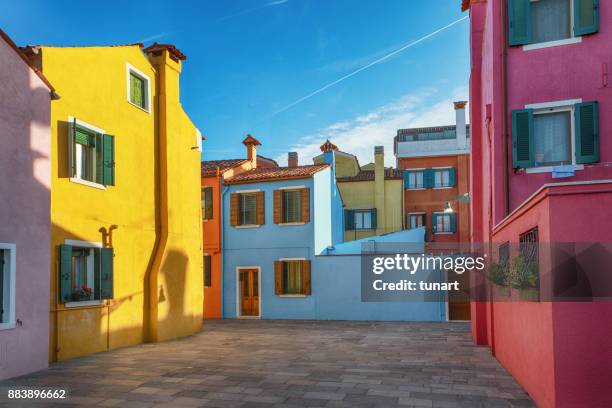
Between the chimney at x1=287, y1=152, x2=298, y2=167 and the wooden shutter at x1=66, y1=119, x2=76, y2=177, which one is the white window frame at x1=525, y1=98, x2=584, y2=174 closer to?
the wooden shutter at x1=66, y1=119, x2=76, y2=177

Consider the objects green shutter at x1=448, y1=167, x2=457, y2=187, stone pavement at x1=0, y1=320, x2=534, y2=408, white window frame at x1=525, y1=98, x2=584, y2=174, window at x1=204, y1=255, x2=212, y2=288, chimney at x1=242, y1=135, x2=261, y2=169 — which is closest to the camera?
stone pavement at x1=0, y1=320, x2=534, y2=408

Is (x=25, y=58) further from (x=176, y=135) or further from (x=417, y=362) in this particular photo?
(x=417, y=362)

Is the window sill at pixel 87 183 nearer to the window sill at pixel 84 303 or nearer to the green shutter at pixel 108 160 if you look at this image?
the green shutter at pixel 108 160

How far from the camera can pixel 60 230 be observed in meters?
11.6

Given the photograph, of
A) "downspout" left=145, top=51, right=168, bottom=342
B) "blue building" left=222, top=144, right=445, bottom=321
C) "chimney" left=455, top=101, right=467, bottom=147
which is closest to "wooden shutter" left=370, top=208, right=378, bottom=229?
"chimney" left=455, top=101, right=467, bottom=147

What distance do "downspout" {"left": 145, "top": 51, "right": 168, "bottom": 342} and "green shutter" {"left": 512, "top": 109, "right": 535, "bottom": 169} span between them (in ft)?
30.9

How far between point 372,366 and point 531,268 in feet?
14.8

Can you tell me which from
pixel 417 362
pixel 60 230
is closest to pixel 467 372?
pixel 417 362

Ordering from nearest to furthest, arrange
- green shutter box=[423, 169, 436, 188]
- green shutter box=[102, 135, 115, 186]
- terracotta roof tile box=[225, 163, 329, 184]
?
green shutter box=[102, 135, 115, 186], terracotta roof tile box=[225, 163, 329, 184], green shutter box=[423, 169, 436, 188]

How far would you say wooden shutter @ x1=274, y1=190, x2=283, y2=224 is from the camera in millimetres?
22641

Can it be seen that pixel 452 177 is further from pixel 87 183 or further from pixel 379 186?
pixel 87 183

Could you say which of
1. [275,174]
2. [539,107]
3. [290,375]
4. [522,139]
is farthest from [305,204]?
[290,375]

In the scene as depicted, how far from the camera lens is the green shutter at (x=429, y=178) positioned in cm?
3102

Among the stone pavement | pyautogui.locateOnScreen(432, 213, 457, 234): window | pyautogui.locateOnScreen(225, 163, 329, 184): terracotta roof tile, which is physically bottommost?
the stone pavement
